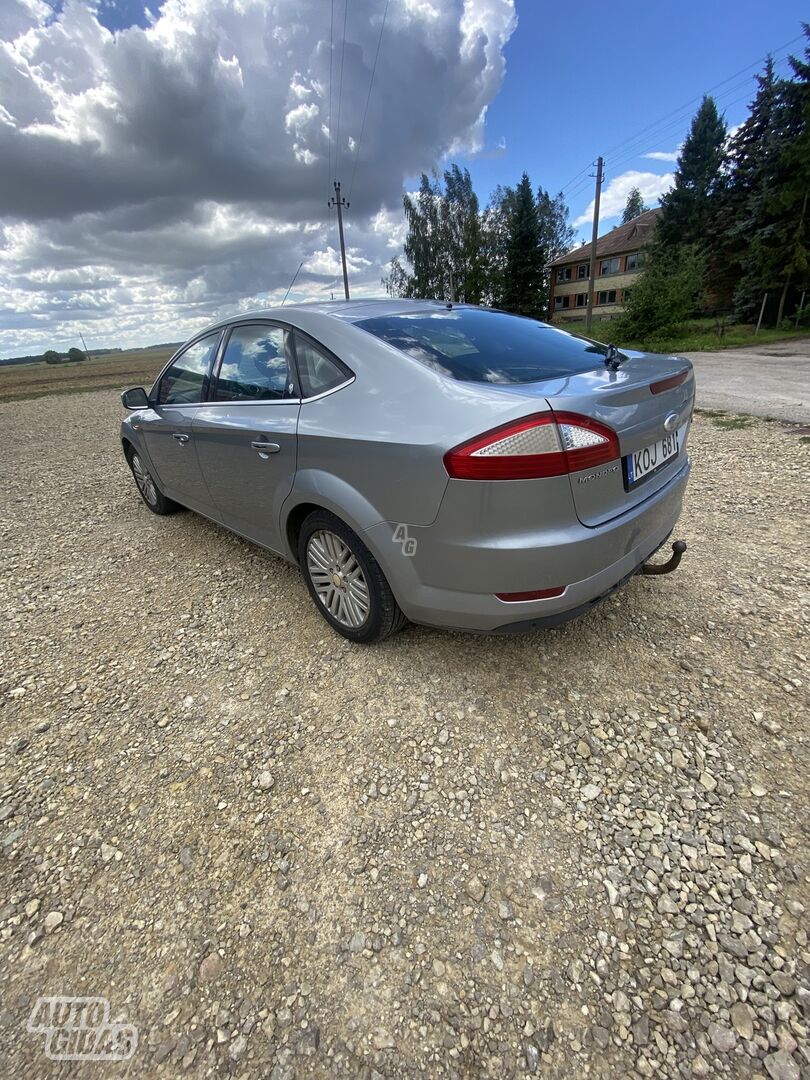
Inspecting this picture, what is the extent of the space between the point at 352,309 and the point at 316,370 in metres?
0.45

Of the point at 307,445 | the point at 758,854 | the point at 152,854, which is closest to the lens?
the point at 758,854

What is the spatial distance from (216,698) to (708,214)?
40610 mm

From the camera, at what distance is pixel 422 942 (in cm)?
138

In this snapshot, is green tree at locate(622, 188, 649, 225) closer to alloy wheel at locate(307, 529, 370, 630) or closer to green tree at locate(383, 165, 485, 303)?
green tree at locate(383, 165, 485, 303)

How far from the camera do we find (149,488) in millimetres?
4520

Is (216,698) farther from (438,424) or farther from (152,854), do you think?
(438,424)

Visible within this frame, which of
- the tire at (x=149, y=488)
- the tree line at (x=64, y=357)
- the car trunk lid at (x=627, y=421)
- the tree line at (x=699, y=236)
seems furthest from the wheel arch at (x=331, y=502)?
the tree line at (x=64, y=357)

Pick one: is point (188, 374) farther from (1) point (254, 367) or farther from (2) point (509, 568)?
(2) point (509, 568)

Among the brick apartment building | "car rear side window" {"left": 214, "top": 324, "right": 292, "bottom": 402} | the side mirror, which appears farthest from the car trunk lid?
the brick apartment building

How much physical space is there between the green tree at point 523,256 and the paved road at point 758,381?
20724 millimetres

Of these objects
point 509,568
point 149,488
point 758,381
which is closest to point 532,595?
point 509,568

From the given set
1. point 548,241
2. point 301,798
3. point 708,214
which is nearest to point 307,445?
point 301,798

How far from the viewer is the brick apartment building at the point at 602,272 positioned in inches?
1601

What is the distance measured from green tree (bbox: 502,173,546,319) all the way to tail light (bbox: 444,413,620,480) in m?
37.3
